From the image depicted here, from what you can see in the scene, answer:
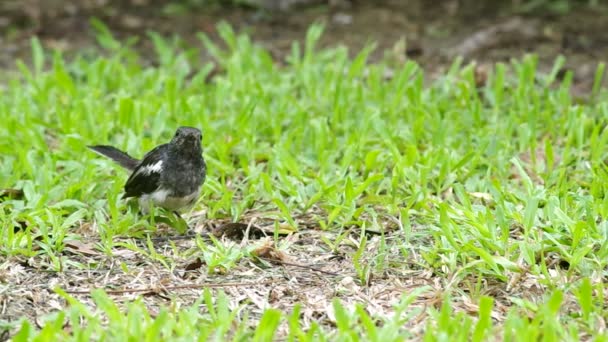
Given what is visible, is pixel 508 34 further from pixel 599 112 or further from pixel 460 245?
pixel 460 245

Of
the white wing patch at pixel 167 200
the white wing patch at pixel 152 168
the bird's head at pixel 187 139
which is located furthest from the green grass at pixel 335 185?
the bird's head at pixel 187 139

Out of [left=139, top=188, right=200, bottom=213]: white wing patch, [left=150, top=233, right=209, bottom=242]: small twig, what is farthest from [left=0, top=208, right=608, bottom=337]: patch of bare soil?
[left=139, top=188, right=200, bottom=213]: white wing patch

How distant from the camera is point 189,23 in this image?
357 inches

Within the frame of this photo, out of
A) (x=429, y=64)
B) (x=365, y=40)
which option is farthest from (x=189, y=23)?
(x=429, y=64)

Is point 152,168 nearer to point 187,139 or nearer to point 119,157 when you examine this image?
point 187,139

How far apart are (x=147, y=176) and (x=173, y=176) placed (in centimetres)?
15

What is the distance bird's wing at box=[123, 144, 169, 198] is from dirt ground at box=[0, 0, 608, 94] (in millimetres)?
3154

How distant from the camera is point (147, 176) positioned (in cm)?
526

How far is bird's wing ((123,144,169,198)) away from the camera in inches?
207

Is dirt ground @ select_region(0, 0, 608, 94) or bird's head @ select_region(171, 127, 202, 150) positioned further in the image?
dirt ground @ select_region(0, 0, 608, 94)

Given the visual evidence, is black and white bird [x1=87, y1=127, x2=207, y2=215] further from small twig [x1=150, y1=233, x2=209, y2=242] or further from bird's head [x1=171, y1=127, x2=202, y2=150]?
small twig [x1=150, y1=233, x2=209, y2=242]

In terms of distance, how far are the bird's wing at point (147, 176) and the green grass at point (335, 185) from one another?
0.53ft

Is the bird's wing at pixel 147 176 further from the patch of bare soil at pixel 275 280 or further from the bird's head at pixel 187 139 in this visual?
the patch of bare soil at pixel 275 280

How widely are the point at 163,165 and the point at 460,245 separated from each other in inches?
67.6
